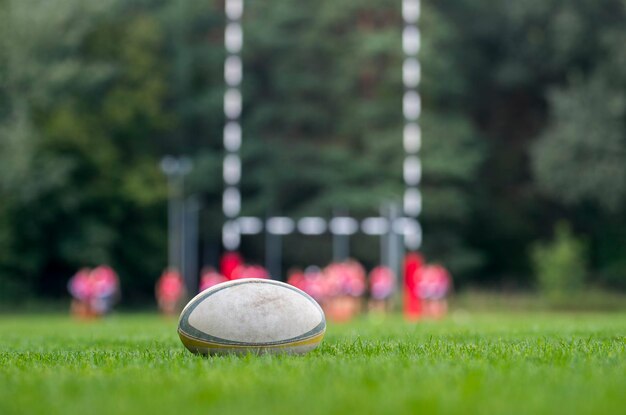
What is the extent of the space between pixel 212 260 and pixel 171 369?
3692cm

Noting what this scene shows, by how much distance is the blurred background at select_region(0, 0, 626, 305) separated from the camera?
122 feet

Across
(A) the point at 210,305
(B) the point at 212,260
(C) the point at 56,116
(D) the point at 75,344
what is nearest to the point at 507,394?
(A) the point at 210,305

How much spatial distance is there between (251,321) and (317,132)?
37724 mm

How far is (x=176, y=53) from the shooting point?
4338cm

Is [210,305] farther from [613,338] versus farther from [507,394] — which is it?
[613,338]

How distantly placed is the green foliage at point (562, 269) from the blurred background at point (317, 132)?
0.10 meters

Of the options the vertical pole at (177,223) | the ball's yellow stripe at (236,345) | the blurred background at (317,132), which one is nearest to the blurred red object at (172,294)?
the vertical pole at (177,223)

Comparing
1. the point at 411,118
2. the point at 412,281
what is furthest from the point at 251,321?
the point at 411,118

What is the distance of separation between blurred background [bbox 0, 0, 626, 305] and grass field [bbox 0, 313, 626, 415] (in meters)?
28.5

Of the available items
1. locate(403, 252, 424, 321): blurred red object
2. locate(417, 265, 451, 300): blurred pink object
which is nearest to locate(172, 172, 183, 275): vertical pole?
locate(417, 265, 451, 300): blurred pink object

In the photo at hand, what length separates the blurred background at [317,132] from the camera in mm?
37125

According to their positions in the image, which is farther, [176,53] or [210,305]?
[176,53]

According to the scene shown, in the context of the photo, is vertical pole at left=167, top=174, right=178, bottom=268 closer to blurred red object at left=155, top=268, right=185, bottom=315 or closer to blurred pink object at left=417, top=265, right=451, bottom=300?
blurred red object at left=155, top=268, right=185, bottom=315

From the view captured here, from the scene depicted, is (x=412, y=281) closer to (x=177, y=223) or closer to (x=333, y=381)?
(x=333, y=381)
